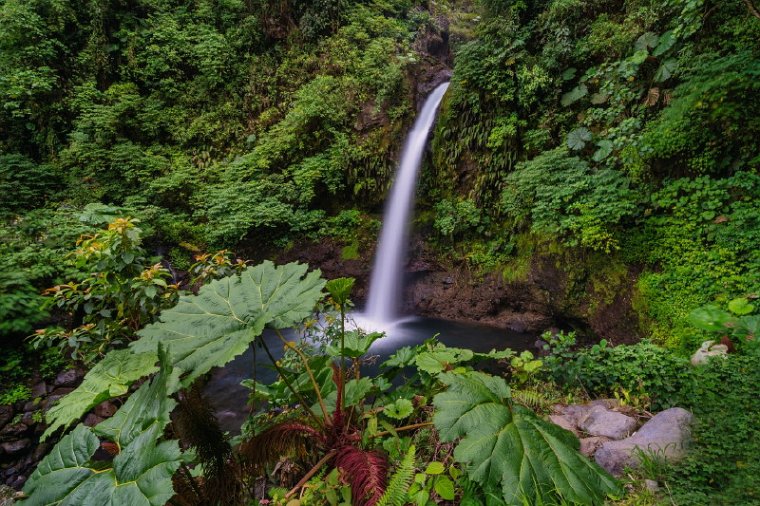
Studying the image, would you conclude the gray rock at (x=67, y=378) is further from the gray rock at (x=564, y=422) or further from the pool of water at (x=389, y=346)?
the gray rock at (x=564, y=422)

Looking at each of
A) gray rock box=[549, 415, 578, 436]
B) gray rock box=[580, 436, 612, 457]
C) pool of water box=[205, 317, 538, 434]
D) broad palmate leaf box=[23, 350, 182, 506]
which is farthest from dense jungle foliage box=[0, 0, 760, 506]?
pool of water box=[205, 317, 538, 434]

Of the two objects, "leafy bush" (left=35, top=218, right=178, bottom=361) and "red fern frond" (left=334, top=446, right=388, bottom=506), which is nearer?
"red fern frond" (left=334, top=446, right=388, bottom=506)

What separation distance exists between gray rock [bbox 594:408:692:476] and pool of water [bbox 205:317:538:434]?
3.13m

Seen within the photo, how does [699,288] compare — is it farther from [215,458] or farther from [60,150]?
[60,150]

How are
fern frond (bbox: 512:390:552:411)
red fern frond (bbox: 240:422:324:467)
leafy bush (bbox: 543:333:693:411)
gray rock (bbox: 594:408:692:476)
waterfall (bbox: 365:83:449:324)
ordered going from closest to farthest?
red fern frond (bbox: 240:422:324:467) < gray rock (bbox: 594:408:692:476) < fern frond (bbox: 512:390:552:411) < leafy bush (bbox: 543:333:693:411) < waterfall (bbox: 365:83:449:324)

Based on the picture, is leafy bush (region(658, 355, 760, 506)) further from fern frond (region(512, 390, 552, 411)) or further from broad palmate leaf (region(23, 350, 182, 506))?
broad palmate leaf (region(23, 350, 182, 506))

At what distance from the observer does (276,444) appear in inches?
63.0

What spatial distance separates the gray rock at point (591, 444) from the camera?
2.04m

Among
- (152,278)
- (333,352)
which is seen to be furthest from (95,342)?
(333,352)

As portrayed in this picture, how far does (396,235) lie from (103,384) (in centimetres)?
700

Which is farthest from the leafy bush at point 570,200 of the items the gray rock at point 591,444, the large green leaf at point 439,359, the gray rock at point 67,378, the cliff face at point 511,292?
the gray rock at point 67,378

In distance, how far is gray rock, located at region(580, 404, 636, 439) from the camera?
235cm

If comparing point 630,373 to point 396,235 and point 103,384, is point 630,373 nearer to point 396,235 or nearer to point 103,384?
point 103,384

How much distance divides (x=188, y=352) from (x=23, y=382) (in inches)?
205
